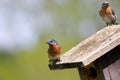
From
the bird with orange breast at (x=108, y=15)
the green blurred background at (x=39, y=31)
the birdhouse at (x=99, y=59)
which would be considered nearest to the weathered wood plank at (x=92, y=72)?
the birdhouse at (x=99, y=59)

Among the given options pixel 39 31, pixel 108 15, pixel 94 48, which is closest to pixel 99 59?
pixel 94 48

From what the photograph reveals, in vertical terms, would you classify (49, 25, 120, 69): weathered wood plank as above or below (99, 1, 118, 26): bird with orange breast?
below

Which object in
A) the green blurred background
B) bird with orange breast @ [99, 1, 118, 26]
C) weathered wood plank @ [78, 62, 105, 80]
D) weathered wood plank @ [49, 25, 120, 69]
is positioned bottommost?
weathered wood plank @ [78, 62, 105, 80]

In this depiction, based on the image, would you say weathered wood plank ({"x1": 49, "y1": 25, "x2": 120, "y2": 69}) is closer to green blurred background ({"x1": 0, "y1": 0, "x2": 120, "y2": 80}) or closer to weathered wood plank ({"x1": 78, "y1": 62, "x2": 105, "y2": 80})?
weathered wood plank ({"x1": 78, "y1": 62, "x2": 105, "y2": 80})

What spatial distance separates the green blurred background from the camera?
85.7 feet

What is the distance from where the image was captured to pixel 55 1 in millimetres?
27422

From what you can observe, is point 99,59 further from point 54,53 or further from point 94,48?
point 54,53

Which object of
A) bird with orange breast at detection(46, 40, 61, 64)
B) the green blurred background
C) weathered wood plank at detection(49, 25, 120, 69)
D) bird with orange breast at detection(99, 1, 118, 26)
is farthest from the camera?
the green blurred background

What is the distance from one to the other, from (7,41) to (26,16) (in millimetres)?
1674

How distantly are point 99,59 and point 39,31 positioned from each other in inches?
770

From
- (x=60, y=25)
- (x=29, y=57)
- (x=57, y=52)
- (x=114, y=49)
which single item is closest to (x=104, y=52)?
(x=114, y=49)

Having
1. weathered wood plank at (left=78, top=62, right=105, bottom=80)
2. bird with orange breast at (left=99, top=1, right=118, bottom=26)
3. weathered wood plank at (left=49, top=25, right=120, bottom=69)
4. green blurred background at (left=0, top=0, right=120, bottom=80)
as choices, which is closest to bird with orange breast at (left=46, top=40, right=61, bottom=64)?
weathered wood plank at (left=49, top=25, right=120, bottom=69)

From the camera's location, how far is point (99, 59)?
26.7 ft

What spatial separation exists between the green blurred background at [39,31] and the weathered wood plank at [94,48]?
1642cm
